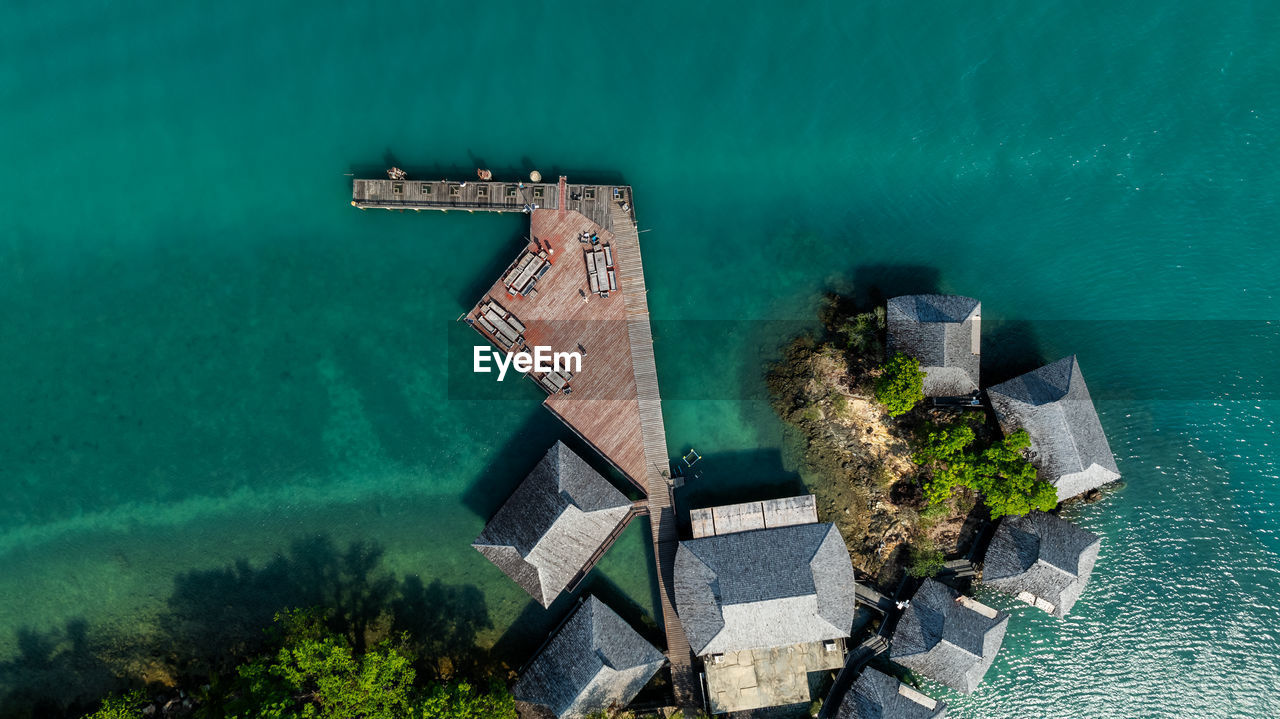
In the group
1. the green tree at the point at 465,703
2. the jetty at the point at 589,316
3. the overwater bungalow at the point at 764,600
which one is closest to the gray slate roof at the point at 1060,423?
the overwater bungalow at the point at 764,600

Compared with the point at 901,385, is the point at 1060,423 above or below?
below

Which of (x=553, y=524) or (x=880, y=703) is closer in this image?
(x=553, y=524)

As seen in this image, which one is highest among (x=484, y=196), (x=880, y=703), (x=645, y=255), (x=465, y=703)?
(x=484, y=196)

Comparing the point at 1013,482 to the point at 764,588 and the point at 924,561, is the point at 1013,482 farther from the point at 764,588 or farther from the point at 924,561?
the point at 764,588

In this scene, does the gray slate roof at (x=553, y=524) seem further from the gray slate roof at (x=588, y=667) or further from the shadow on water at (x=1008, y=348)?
the shadow on water at (x=1008, y=348)

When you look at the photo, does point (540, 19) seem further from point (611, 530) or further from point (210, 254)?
point (611, 530)

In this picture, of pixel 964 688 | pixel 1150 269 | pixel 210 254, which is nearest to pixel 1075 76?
pixel 1150 269

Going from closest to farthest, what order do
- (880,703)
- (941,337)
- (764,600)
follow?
(764,600), (941,337), (880,703)

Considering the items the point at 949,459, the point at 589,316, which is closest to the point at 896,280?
the point at 949,459
